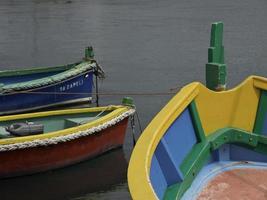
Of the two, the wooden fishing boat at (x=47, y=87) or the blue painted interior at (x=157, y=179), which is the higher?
the blue painted interior at (x=157, y=179)

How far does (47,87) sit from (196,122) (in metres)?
12.7

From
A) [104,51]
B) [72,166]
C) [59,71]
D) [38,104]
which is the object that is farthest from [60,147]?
[104,51]

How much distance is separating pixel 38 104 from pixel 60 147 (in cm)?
636

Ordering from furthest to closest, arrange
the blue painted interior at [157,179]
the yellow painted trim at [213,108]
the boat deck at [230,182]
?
the boat deck at [230,182]
the yellow painted trim at [213,108]
the blue painted interior at [157,179]

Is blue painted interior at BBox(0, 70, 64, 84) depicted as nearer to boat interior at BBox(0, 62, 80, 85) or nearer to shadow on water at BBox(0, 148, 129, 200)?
boat interior at BBox(0, 62, 80, 85)

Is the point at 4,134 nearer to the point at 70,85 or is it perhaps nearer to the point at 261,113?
the point at 70,85

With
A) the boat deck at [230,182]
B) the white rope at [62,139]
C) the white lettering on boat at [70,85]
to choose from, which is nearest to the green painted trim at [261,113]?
the boat deck at [230,182]

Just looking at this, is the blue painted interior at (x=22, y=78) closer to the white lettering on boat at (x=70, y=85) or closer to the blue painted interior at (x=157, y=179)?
the white lettering on boat at (x=70, y=85)

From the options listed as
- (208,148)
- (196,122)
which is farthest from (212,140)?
(196,122)

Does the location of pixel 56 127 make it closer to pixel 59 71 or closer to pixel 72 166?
pixel 72 166

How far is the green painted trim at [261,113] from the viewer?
7.48m

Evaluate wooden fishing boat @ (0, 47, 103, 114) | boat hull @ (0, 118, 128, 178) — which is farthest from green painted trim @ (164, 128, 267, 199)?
wooden fishing boat @ (0, 47, 103, 114)

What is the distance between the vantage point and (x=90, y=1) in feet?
221

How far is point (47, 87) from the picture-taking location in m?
19.0
